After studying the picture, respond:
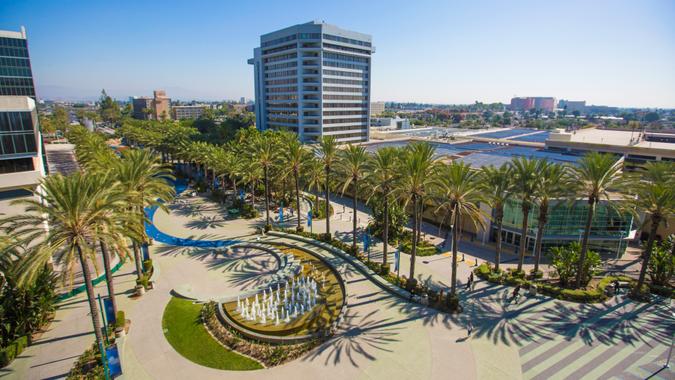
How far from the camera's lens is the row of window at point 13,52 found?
74.6m

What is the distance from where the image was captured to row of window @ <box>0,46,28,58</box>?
74588 millimetres

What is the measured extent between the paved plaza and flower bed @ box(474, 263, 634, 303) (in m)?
0.83

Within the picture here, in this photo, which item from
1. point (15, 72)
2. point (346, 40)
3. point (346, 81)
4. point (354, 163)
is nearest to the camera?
point (354, 163)

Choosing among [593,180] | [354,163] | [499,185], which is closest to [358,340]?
[354,163]

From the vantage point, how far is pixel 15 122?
30.7 m

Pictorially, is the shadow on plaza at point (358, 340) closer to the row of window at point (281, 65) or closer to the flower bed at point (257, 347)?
the flower bed at point (257, 347)

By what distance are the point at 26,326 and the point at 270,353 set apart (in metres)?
17.1

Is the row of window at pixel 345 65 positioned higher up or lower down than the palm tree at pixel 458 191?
higher up

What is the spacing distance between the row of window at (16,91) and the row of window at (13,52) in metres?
6.95

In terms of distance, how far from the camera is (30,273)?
18297 millimetres

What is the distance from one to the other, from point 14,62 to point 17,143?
217ft

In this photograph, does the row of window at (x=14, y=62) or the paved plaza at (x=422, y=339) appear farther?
the row of window at (x=14, y=62)

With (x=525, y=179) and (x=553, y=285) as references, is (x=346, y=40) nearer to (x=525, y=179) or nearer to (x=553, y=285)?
(x=525, y=179)

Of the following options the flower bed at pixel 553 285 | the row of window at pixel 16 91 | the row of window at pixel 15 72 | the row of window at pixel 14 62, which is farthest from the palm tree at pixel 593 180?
the row of window at pixel 16 91
